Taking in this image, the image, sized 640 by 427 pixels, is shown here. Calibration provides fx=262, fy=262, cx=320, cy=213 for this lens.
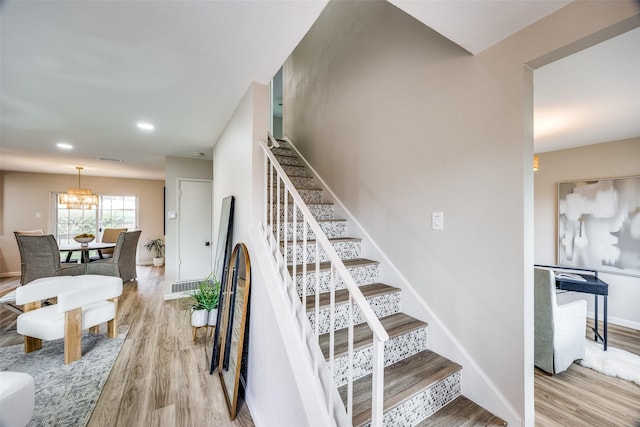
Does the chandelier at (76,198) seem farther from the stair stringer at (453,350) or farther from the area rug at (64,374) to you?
the stair stringer at (453,350)

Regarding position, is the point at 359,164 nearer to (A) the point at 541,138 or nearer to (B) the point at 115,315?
(A) the point at 541,138

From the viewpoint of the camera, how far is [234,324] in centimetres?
222

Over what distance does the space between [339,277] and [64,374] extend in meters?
2.65

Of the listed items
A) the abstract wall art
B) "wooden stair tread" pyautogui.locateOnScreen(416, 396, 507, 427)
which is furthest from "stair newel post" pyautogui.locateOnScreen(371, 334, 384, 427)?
the abstract wall art

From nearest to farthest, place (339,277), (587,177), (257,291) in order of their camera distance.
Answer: (257,291)
(339,277)
(587,177)

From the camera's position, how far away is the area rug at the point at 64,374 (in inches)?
74.8

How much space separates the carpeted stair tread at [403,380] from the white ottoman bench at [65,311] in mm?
2693

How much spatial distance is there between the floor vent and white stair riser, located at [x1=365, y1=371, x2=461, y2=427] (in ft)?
13.6

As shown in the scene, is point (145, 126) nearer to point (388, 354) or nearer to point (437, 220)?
point (437, 220)

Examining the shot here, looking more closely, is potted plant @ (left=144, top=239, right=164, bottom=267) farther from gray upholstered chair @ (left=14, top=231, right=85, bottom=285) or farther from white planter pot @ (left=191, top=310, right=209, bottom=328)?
white planter pot @ (left=191, top=310, right=209, bottom=328)

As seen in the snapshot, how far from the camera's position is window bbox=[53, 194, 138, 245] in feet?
22.1

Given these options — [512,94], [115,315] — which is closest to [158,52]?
[512,94]

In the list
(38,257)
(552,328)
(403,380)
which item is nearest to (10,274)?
(38,257)

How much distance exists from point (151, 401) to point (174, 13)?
105 inches
